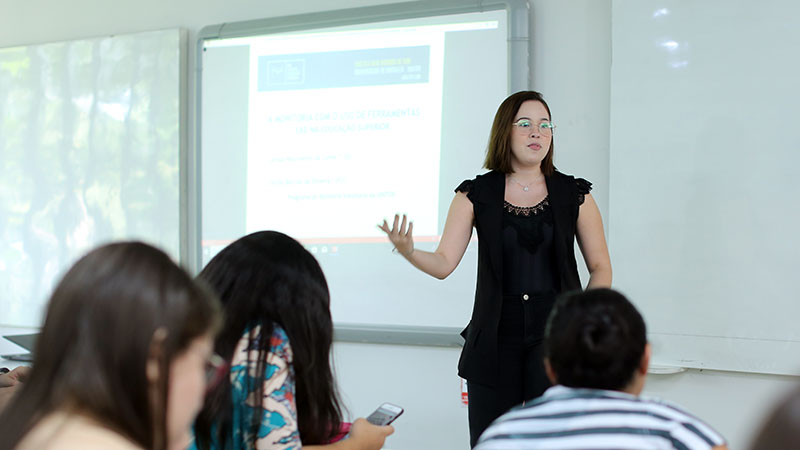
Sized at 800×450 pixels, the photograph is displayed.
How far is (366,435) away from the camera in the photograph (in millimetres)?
1493

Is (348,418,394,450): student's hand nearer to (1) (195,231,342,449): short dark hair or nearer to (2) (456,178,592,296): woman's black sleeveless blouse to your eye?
(1) (195,231,342,449): short dark hair

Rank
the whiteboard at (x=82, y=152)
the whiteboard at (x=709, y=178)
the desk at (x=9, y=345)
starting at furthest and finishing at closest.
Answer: the desk at (x=9, y=345), the whiteboard at (x=82, y=152), the whiteboard at (x=709, y=178)

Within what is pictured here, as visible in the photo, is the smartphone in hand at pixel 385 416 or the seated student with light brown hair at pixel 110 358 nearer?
the seated student with light brown hair at pixel 110 358

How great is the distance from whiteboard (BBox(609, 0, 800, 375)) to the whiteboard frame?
0.41 meters

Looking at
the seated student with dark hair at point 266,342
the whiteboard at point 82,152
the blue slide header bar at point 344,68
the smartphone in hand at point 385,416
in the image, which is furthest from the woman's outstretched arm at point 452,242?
the whiteboard at point 82,152

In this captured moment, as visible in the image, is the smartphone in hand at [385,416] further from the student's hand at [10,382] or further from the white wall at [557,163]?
the white wall at [557,163]

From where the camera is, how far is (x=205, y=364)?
0.88 metres

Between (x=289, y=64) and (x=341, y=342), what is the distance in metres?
1.41

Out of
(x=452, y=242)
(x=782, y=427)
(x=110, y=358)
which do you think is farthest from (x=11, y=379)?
(x=782, y=427)

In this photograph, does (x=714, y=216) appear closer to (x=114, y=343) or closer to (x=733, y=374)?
(x=733, y=374)

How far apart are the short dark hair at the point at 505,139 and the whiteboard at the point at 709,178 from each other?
2.59 ft

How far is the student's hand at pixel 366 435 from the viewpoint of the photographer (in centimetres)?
147

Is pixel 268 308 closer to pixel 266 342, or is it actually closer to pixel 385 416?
pixel 266 342

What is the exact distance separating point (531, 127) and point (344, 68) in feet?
5.08
